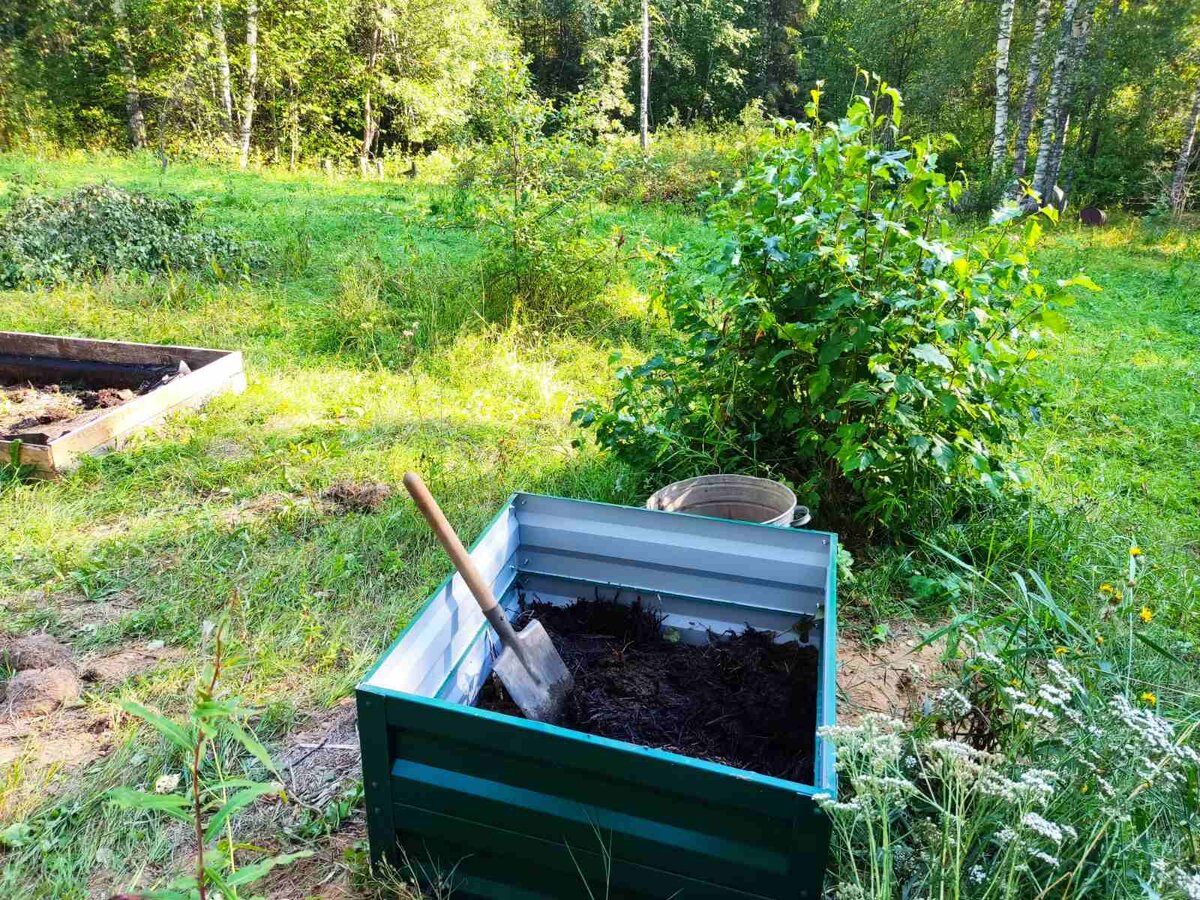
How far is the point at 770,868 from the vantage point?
1.43 metres

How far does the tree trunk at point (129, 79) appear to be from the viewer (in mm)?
18375

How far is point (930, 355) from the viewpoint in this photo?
2859 millimetres

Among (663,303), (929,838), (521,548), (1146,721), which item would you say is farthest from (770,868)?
(663,303)

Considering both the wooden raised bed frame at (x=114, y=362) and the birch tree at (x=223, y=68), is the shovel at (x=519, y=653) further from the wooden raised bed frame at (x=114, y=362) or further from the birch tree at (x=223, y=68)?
Result: the birch tree at (x=223, y=68)

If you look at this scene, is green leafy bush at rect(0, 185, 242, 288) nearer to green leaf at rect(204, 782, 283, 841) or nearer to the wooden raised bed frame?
the wooden raised bed frame

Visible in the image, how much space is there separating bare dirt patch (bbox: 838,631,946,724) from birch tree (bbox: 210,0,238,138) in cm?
2061

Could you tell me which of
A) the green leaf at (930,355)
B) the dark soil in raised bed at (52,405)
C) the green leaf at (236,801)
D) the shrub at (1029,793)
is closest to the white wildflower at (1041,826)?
the shrub at (1029,793)

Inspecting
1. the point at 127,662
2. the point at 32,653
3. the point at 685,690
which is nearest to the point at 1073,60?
the point at 685,690

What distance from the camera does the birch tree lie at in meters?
18.0

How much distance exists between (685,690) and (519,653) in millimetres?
521

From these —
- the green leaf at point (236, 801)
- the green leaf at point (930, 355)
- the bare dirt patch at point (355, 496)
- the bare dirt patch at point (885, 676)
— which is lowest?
the bare dirt patch at point (885, 676)

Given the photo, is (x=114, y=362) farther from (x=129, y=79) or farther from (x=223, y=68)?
(x=129, y=79)

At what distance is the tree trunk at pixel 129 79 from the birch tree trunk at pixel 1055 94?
18247 mm

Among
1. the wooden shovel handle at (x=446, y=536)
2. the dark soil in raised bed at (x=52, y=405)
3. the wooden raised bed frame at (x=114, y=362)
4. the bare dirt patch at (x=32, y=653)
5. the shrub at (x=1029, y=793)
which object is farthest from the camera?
the wooden raised bed frame at (x=114, y=362)
